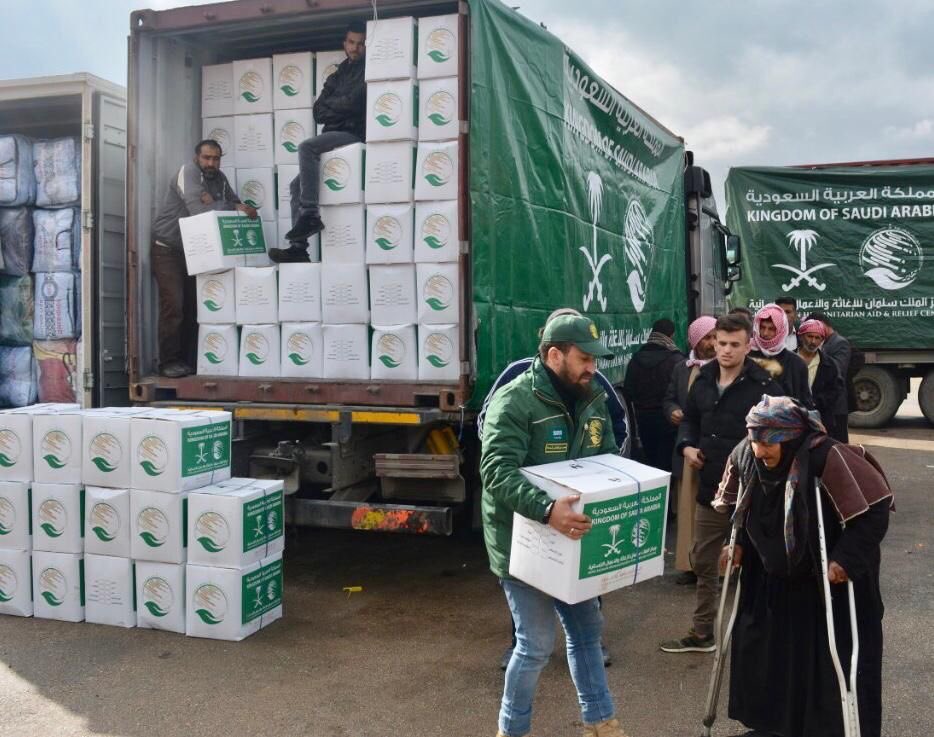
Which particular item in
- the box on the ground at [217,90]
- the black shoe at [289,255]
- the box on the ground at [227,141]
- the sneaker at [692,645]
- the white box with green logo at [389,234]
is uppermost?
the box on the ground at [217,90]

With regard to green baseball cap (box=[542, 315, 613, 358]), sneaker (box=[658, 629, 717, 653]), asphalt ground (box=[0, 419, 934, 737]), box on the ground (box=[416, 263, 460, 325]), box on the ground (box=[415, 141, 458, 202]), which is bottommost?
asphalt ground (box=[0, 419, 934, 737])

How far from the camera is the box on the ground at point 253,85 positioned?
6270 mm

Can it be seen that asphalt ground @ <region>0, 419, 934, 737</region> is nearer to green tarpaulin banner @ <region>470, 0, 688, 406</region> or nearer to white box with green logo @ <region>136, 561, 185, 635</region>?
white box with green logo @ <region>136, 561, 185, 635</region>

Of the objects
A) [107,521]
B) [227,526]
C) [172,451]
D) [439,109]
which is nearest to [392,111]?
[439,109]

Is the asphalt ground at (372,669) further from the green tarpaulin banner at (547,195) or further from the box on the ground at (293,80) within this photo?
the box on the ground at (293,80)

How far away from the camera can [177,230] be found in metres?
6.20

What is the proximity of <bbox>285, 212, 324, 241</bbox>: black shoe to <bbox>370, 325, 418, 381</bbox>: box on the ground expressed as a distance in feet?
2.35

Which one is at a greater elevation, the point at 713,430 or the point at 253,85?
the point at 253,85

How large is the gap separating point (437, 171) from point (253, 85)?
1677mm

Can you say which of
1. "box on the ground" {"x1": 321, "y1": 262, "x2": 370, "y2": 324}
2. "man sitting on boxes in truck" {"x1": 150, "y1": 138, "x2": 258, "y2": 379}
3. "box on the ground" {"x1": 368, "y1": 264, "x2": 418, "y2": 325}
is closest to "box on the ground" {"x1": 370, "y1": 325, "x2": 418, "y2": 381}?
"box on the ground" {"x1": 368, "y1": 264, "x2": 418, "y2": 325}

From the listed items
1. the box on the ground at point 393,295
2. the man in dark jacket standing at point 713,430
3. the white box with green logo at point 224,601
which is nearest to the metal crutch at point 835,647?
the man in dark jacket standing at point 713,430

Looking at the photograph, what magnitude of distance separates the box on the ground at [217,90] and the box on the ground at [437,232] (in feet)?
5.76

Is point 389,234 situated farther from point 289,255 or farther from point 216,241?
point 216,241

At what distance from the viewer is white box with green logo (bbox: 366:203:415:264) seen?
5566mm
